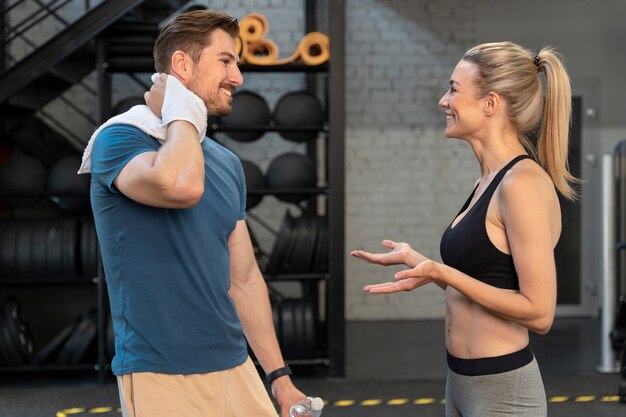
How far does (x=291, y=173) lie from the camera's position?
19.3 feet

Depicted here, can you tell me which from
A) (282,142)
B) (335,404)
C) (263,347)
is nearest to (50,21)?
(282,142)

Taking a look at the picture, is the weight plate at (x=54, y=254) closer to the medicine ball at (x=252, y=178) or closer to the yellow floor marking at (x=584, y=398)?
the medicine ball at (x=252, y=178)

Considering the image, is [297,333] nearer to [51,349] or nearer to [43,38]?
[51,349]

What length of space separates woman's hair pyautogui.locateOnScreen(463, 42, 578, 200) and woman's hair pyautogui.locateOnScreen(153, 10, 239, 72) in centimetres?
63

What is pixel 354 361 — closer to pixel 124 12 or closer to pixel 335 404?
pixel 335 404

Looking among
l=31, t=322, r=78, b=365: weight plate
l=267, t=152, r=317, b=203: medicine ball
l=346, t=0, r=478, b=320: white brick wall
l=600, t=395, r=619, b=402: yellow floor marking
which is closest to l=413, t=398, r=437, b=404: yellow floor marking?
l=600, t=395, r=619, b=402: yellow floor marking

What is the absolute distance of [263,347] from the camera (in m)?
2.15

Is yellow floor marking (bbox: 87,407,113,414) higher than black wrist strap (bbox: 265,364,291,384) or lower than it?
lower

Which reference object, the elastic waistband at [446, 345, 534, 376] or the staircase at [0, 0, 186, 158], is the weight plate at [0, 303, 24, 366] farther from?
the elastic waistband at [446, 345, 534, 376]

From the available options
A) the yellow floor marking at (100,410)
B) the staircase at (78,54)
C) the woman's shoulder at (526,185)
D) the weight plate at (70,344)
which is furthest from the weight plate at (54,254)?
the woman's shoulder at (526,185)

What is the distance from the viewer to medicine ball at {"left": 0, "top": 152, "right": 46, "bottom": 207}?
5.73 metres

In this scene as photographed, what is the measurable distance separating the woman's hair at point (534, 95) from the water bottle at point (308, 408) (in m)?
0.75

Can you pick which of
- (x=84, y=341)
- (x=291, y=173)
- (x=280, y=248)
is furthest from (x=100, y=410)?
(x=291, y=173)

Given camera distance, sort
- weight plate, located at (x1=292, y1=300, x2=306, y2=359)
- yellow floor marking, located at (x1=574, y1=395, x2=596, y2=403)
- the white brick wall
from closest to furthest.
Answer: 1. yellow floor marking, located at (x1=574, y1=395, x2=596, y2=403)
2. weight plate, located at (x1=292, y1=300, x2=306, y2=359)
3. the white brick wall
